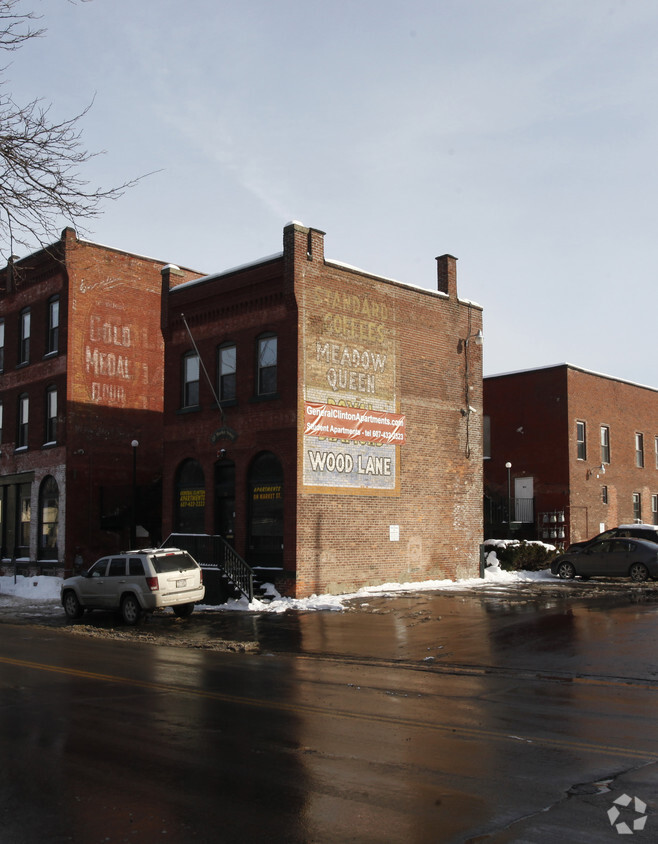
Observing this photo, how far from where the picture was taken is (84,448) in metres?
32.2

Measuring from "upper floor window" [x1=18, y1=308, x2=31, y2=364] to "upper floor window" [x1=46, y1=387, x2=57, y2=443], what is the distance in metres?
2.56

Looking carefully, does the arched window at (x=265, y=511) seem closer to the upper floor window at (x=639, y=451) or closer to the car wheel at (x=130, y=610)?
the car wheel at (x=130, y=610)

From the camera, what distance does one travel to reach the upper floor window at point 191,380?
28672 millimetres

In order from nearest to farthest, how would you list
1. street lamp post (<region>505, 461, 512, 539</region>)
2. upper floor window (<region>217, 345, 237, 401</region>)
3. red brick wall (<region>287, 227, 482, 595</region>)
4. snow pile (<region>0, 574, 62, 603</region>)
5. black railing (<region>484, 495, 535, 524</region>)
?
1. red brick wall (<region>287, 227, 482, 595</region>)
2. upper floor window (<region>217, 345, 237, 401</region>)
3. snow pile (<region>0, 574, 62, 603</region>)
4. street lamp post (<region>505, 461, 512, 539</region>)
5. black railing (<region>484, 495, 535, 524</region>)

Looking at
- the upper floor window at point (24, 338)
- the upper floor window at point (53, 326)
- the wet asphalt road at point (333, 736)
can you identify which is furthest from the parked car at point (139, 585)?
the upper floor window at point (24, 338)

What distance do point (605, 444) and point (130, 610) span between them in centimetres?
2756

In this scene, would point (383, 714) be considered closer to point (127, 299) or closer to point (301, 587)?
point (301, 587)

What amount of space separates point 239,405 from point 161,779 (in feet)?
66.4

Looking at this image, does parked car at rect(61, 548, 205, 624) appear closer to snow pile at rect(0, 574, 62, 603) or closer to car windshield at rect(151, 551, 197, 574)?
car windshield at rect(151, 551, 197, 574)

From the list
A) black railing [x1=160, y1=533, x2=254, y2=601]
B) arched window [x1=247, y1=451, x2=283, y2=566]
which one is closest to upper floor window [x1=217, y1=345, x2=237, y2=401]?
arched window [x1=247, y1=451, x2=283, y2=566]

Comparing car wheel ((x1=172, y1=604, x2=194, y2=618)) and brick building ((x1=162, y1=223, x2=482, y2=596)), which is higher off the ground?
brick building ((x1=162, y1=223, x2=482, y2=596))

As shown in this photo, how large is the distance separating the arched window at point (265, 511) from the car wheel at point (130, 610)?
5.60m

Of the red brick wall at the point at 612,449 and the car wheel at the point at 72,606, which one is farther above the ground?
the red brick wall at the point at 612,449

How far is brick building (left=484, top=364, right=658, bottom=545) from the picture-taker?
38438 millimetres
